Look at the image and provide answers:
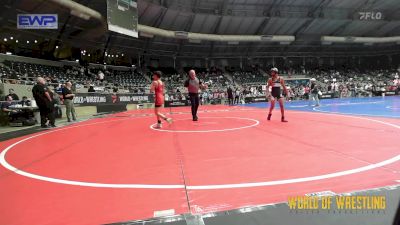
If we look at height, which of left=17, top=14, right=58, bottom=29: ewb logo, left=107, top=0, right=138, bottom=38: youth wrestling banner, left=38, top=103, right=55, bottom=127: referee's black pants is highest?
left=107, top=0, right=138, bottom=38: youth wrestling banner

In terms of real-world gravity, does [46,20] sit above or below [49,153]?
above

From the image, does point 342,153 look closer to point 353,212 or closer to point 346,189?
point 346,189

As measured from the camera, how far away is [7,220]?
113 inches

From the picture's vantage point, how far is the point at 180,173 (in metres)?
4.27

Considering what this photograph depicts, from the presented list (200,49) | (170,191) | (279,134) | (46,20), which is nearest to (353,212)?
(170,191)

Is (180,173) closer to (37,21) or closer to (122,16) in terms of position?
(37,21)

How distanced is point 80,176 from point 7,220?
1.47m

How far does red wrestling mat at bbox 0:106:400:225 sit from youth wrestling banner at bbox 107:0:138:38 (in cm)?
1953

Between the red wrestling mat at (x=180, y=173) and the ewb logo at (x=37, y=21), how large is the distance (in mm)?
13151

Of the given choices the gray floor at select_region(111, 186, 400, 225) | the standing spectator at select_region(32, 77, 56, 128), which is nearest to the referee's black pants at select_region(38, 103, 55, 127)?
the standing spectator at select_region(32, 77, 56, 128)

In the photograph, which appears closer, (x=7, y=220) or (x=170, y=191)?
(x=7, y=220)

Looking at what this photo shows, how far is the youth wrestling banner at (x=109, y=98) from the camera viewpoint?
Answer: 61.4 feet

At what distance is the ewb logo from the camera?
58.6 feet

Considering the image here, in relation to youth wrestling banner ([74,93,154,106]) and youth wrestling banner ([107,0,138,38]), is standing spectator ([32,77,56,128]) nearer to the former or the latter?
youth wrestling banner ([74,93,154,106])
